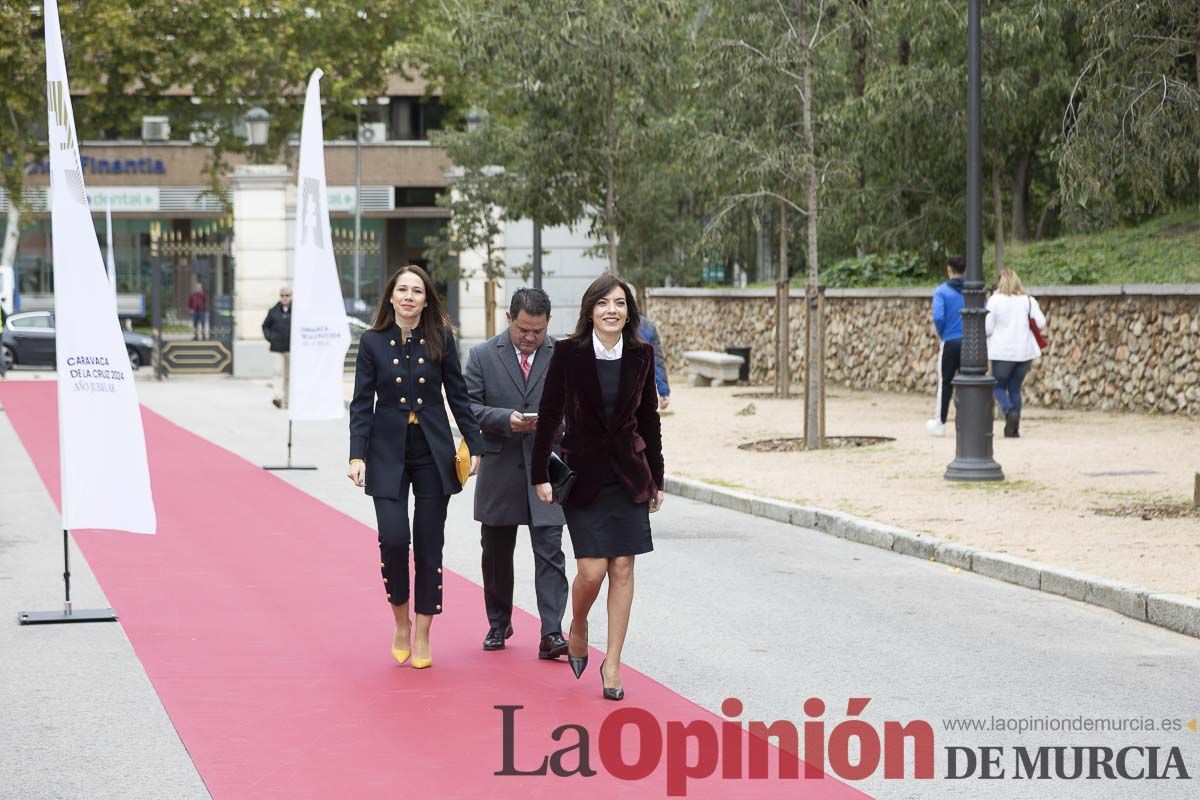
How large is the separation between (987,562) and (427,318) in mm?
4455

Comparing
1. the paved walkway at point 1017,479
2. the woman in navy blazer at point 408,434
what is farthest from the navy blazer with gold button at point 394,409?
the paved walkway at point 1017,479

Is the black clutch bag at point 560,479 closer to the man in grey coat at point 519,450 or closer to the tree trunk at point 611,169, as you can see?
the man in grey coat at point 519,450

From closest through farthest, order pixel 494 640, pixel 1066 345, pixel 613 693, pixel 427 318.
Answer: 1. pixel 613 693
2. pixel 427 318
3. pixel 494 640
4. pixel 1066 345

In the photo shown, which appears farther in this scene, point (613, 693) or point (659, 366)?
point (659, 366)

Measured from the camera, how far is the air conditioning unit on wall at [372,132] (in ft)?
206

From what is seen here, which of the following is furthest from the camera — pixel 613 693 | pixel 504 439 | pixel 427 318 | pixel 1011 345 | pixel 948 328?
pixel 948 328

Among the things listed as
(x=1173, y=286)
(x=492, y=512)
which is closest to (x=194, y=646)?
(x=492, y=512)

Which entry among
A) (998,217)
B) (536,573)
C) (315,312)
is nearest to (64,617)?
(536,573)

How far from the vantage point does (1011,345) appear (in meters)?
18.9

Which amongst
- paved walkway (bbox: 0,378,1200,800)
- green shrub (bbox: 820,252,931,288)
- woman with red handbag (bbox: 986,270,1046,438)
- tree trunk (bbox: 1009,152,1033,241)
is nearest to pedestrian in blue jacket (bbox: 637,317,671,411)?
paved walkway (bbox: 0,378,1200,800)

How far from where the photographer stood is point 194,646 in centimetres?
847

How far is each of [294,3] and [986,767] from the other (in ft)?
133

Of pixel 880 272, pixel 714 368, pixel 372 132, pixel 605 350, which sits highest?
pixel 372 132

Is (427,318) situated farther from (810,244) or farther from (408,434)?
(810,244)
